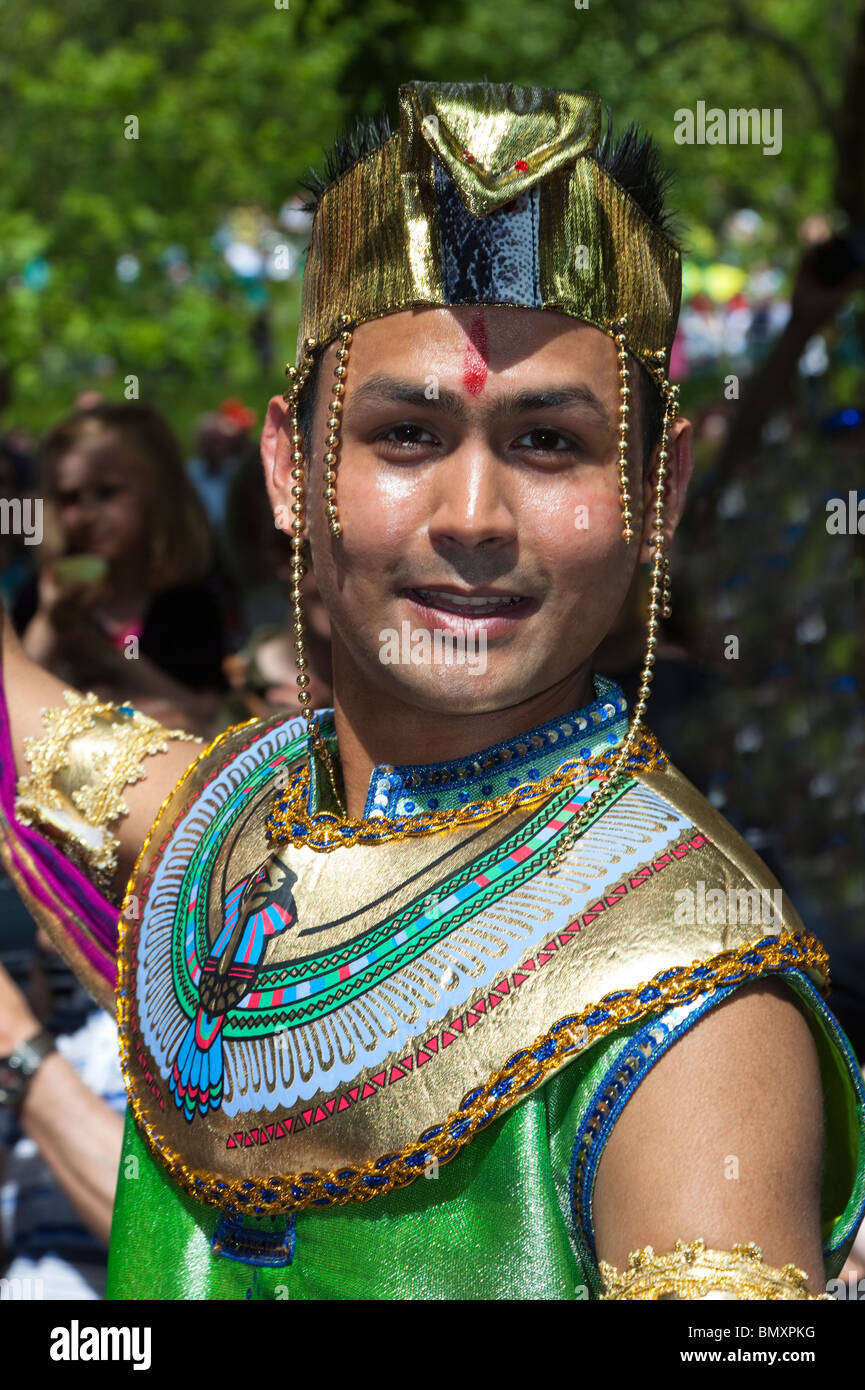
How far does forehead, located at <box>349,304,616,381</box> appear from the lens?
1.48 metres

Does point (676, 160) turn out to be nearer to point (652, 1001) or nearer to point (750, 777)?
point (750, 777)

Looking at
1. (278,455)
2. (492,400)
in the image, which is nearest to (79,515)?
(278,455)

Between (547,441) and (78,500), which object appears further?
(78,500)

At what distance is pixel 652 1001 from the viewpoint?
4.49 ft

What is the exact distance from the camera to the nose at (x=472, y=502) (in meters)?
1.45

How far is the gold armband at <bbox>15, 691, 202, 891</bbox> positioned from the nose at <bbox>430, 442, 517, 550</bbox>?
2.62 feet

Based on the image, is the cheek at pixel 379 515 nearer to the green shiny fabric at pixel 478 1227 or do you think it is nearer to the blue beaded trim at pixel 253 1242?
the green shiny fabric at pixel 478 1227

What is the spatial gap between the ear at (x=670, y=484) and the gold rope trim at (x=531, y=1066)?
1.48 feet

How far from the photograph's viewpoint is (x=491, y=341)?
4.84 ft

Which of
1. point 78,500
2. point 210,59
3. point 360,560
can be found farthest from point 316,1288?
point 210,59

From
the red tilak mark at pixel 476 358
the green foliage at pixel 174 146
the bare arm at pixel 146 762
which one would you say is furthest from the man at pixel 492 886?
the green foliage at pixel 174 146

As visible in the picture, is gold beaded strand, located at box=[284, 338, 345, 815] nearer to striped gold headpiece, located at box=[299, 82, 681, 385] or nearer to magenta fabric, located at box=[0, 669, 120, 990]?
striped gold headpiece, located at box=[299, 82, 681, 385]

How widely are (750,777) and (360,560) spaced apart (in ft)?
10.4
